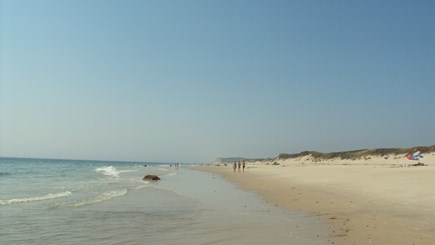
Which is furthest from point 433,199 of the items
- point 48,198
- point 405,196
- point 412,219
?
point 48,198

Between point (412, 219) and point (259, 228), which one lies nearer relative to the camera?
point (259, 228)

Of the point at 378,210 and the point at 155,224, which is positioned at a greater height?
the point at 378,210

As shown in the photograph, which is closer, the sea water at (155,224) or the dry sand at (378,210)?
the dry sand at (378,210)

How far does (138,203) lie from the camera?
70.0 feet

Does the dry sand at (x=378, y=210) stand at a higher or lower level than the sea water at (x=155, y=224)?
higher

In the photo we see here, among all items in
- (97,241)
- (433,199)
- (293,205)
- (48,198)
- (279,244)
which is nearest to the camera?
(279,244)

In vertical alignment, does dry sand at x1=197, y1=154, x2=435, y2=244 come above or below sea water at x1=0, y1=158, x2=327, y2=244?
above

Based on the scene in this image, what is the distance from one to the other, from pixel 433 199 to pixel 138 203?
15.4m

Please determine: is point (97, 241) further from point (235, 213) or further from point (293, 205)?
point (293, 205)

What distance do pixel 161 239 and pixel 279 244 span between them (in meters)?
3.69

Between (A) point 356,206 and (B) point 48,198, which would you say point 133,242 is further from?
(B) point 48,198

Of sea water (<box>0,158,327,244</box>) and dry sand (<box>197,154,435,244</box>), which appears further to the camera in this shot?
sea water (<box>0,158,327,244</box>)

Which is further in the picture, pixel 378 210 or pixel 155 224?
pixel 378 210

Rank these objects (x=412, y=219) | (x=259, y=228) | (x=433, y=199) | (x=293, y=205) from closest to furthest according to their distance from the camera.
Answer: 1. (x=259, y=228)
2. (x=412, y=219)
3. (x=433, y=199)
4. (x=293, y=205)
